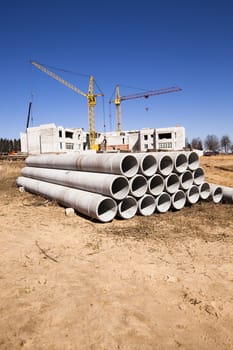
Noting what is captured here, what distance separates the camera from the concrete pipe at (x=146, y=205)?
7.65 metres

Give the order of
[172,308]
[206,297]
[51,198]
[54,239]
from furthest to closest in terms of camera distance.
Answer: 1. [51,198]
2. [54,239]
3. [206,297]
4. [172,308]

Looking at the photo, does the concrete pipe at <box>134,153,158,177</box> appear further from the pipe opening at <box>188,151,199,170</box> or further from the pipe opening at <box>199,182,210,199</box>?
the pipe opening at <box>199,182,210,199</box>

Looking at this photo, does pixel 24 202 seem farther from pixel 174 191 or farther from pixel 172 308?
pixel 172 308

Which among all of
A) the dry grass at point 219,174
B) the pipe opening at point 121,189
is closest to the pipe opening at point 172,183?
the pipe opening at point 121,189

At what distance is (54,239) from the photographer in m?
5.87

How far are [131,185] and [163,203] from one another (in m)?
1.58

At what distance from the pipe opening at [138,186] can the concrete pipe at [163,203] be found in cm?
74

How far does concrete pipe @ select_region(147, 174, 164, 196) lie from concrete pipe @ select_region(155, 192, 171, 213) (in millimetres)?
193

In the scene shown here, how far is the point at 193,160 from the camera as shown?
880 centimetres

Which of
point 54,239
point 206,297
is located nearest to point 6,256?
point 54,239

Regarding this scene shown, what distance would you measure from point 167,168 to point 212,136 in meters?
106

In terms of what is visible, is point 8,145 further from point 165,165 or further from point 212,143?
point 165,165

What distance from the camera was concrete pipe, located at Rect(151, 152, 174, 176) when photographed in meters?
7.85

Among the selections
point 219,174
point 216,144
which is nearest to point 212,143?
point 216,144
